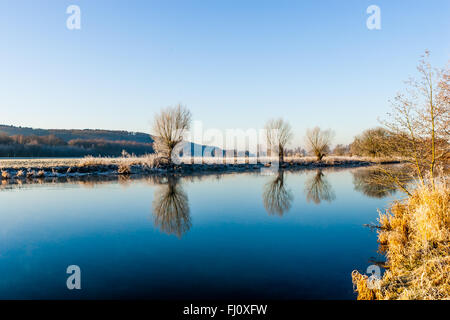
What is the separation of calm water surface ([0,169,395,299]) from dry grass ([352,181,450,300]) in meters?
0.40

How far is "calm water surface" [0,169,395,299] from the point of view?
12.2 ft

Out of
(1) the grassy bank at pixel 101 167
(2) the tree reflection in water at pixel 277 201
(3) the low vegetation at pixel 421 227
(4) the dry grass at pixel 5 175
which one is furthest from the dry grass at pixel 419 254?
(4) the dry grass at pixel 5 175

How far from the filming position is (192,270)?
427cm

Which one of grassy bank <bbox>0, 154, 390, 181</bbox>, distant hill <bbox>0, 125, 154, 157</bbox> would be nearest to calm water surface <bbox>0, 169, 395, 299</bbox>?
grassy bank <bbox>0, 154, 390, 181</bbox>

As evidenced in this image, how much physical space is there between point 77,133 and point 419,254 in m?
110

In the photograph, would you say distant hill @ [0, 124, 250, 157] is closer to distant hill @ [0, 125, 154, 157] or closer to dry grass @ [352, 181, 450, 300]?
distant hill @ [0, 125, 154, 157]

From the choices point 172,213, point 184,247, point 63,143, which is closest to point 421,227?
point 184,247

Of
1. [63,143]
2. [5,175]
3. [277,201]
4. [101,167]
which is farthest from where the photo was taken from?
[63,143]

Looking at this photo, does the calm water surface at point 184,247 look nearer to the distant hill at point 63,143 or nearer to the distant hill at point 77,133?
the distant hill at point 63,143

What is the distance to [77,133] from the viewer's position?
9606 centimetres

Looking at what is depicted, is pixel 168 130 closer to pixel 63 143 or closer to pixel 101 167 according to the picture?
pixel 101 167

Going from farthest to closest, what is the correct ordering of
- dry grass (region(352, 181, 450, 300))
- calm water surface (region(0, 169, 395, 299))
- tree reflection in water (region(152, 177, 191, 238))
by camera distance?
tree reflection in water (region(152, 177, 191, 238)) < calm water surface (region(0, 169, 395, 299)) < dry grass (region(352, 181, 450, 300))
